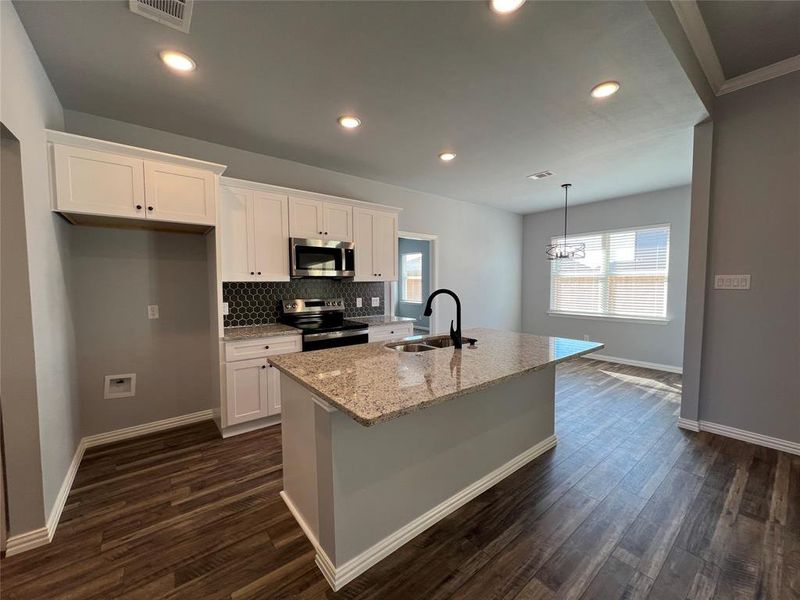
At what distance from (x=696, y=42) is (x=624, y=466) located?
293 cm

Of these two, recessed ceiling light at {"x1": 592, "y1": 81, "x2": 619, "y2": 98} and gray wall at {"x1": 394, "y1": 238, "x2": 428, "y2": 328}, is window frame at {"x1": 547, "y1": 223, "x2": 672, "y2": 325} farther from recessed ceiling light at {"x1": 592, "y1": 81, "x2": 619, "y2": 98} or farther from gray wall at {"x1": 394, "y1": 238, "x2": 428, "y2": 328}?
recessed ceiling light at {"x1": 592, "y1": 81, "x2": 619, "y2": 98}

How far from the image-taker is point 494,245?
5.94 metres

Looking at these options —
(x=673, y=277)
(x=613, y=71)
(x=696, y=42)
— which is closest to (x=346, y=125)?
(x=613, y=71)

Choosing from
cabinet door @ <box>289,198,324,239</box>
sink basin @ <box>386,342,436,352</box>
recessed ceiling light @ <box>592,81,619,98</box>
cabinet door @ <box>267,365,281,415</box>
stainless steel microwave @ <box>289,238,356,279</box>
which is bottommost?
cabinet door @ <box>267,365,281,415</box>

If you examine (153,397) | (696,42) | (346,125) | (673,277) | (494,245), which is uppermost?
(696,42)

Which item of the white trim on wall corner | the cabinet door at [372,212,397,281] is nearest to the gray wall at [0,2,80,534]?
the cabinet door at [372,212,397,281]

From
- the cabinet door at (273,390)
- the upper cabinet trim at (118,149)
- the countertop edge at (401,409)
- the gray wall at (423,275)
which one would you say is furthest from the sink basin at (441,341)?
the gray wall at (423,275)

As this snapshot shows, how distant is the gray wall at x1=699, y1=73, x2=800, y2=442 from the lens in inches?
98.0

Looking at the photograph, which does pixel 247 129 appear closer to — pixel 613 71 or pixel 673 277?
pixel 613 71

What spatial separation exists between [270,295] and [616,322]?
5.33 meters

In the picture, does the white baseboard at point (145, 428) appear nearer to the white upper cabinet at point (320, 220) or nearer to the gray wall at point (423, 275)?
the white upper cabinet at point (320, 220)

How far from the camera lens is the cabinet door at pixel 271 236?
3055 mm

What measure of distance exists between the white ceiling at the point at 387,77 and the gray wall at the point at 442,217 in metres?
0.14

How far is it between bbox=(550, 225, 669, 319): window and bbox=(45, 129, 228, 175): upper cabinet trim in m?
5.66
